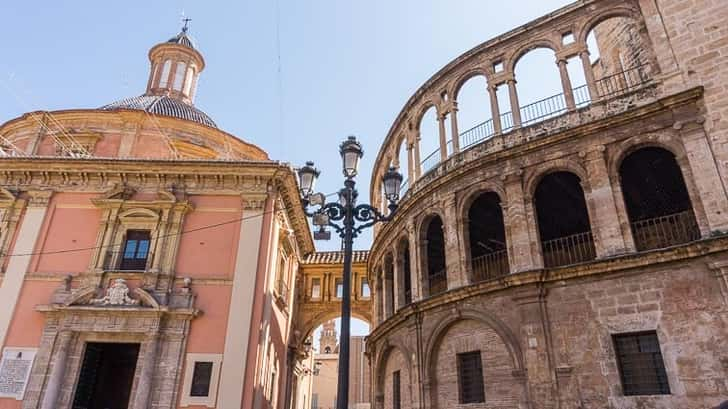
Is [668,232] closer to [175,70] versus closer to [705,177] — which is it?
[705,177]

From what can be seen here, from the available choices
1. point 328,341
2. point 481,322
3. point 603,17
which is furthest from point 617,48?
point 328,341

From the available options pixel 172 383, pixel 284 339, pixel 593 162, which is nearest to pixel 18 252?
pixel 172 383

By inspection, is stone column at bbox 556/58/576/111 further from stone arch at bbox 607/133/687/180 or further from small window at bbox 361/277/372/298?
small window at bbox 361/277/372/298

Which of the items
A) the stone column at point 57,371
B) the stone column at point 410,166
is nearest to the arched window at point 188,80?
the stone column at point 410,166

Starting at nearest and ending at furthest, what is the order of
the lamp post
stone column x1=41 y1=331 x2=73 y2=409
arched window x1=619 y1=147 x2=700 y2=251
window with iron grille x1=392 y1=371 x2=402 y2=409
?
the lamp post, arched window x1=619 y1=147 x2=700 y2=251, stone column x1=41 y1=331 x2=73 y2=409, window with iron grille x1=392 y1=371 x2=402 y2=409

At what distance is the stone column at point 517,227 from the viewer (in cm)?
1277

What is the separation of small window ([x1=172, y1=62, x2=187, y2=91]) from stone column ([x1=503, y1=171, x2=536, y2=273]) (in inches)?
760

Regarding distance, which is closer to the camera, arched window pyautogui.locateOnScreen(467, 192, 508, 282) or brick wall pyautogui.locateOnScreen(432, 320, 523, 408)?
brick wall pyautogui.locateOnScreen(432, 320, 523, 408)

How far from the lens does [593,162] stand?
12617mm

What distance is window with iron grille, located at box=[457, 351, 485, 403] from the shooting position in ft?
42.8

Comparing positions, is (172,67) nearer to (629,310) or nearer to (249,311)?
(249,311)

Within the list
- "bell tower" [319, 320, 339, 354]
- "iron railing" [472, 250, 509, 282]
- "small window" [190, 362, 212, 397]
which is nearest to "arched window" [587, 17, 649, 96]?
"iron railing" [472, 250, 509, 282]

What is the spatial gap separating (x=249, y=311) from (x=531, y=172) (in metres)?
9.06

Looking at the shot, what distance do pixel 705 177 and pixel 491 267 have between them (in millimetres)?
6238
